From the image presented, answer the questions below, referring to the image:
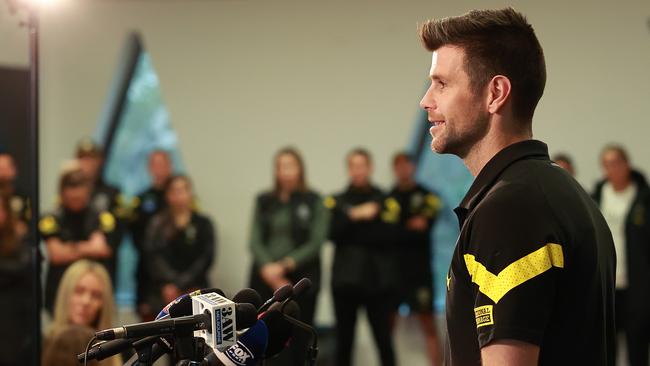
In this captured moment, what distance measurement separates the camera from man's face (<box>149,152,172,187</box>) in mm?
6715

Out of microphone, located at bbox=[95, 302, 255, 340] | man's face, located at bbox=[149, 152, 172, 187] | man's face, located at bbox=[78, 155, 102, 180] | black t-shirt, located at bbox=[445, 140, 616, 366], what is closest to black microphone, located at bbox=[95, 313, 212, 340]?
microphone, located at bbox=[95, 302, 255, 340]

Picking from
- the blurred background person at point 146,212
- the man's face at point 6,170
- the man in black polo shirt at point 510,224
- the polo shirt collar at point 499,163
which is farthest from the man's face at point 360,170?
the polo shirt collar at point 499,163

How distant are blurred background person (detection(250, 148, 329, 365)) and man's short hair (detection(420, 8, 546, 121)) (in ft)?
14.0

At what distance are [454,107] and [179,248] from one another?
4735 mm

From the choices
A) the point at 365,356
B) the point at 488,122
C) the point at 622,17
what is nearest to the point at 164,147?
the point at 365,356

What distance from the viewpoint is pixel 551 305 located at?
1472 millimetres

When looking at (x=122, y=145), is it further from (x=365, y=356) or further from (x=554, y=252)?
(x=554, y=252)

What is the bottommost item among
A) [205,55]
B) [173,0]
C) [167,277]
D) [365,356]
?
[365,356]

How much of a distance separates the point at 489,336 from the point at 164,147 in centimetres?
647

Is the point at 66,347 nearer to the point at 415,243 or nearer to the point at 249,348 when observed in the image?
the point at 249,348

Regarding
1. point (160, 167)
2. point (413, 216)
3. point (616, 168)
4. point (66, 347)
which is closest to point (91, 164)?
point (160, 167)

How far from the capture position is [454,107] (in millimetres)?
1662

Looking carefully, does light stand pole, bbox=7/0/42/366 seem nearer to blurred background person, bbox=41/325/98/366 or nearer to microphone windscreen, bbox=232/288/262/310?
blurred background person, bbox=41/325/98/366

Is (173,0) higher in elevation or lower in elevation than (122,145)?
higher
